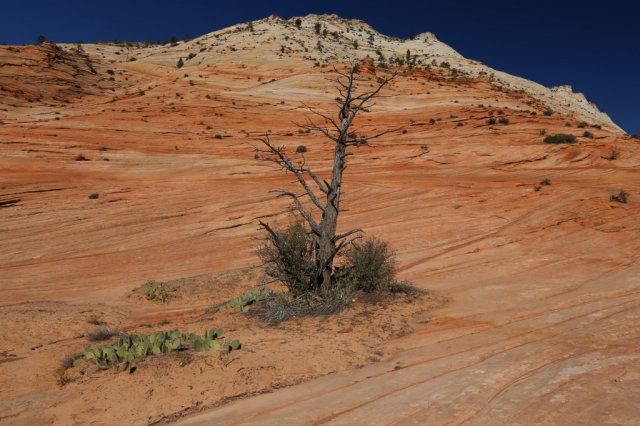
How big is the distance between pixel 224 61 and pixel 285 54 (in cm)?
666

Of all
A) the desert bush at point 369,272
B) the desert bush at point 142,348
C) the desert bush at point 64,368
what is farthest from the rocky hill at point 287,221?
the desert bush at point 369,272

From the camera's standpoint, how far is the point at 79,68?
130 feet

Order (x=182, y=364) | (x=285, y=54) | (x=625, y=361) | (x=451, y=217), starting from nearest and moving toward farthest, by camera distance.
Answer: (x=625, y=361) → (x=182, y=364) → (x=451, y=217) → (x=285, y=54)

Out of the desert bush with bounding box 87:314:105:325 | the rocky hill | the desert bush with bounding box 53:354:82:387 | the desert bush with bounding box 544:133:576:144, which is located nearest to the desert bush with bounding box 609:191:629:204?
the rocky hill

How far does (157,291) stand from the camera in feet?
40.0

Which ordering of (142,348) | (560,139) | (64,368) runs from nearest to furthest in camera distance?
(142,348) → (64,368) → (560,139)

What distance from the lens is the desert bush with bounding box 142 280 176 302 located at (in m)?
12.0

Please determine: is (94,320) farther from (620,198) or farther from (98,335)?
(620,198)

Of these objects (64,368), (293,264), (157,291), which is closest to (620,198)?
(293,264)

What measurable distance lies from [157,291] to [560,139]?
22.2 m

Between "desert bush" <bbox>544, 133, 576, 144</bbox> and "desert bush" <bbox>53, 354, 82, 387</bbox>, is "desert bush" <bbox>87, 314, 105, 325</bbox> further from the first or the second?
"desert bush" <bbox>544, 133, 576, 144</bbox>

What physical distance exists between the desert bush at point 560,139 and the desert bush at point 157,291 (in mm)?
21550

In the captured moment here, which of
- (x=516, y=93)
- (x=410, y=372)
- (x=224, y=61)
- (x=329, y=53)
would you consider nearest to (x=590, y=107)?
(x=516, y=93)

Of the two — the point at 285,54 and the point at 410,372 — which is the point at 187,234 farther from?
the point at 285,54
